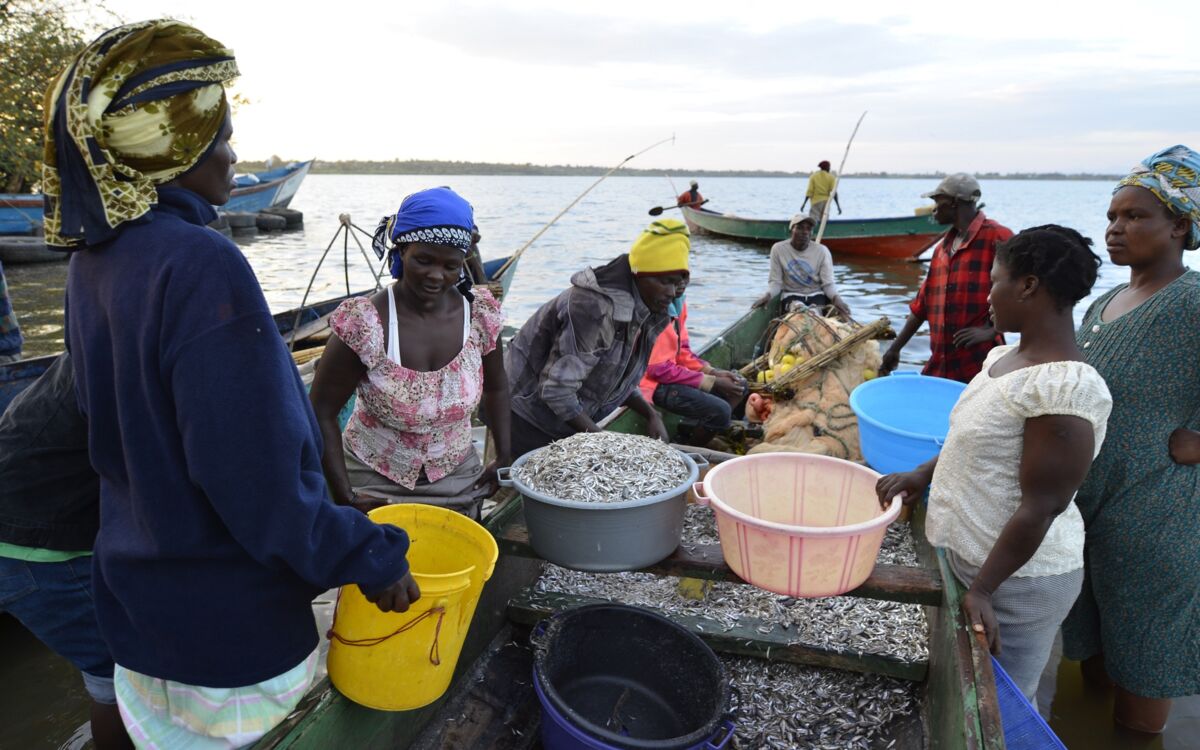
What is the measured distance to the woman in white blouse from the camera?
5.99 feet

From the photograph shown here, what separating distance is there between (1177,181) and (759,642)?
219 centimetres

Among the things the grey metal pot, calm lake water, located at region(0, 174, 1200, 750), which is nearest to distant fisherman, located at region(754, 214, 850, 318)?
calm lake water, located at region(0, 174, 1200, 750)

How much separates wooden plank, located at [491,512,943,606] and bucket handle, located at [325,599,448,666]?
643 mm

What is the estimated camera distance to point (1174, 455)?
94.8 inches

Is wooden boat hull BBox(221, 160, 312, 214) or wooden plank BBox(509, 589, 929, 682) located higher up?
wooden boat hull BBox(221, 160, 312, 214)

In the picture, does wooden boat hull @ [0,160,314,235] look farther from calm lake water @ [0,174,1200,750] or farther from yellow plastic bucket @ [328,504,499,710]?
yellow plastic bucket @ [328,504,499,710]

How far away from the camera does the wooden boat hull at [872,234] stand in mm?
19578

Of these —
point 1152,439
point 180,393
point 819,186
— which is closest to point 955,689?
point 1152,439

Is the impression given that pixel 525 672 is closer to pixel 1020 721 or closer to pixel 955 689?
pixel 955 689

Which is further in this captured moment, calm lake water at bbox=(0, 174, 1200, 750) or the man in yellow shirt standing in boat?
Answer: the man in yellow shirt standing in boat

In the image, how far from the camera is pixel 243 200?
87.9ft

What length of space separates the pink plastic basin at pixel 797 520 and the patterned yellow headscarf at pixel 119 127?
63.3 inches

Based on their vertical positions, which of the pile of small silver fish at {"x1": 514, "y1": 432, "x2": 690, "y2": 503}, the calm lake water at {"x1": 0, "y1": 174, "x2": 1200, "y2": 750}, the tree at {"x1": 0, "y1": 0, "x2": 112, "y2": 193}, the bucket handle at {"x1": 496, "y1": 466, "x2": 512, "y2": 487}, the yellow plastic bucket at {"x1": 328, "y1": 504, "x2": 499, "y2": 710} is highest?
the tree at {"x1": 0, "y1": 0, "x2": 112, "y2": 193}

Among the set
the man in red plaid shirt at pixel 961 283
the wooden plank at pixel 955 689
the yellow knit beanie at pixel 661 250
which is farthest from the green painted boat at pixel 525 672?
the man in red plaid shirt at pixel 961 283
